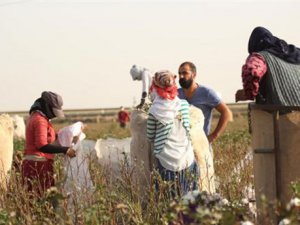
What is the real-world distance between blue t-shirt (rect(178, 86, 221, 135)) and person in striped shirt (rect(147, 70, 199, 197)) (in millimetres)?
1145

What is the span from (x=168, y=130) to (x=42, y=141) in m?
1.18

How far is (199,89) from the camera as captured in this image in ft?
30.4

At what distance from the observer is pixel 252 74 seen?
20.2 feet

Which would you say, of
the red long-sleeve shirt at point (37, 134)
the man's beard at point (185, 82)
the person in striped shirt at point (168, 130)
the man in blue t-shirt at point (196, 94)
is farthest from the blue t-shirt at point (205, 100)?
the red long-sleeve shirt at point (37, 134)

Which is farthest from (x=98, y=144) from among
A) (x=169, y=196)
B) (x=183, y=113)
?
(x=169, y=196)

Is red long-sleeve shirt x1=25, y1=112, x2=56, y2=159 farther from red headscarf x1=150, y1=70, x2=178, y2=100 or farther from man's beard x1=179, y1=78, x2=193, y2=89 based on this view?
man's beard x1=179, y1=78, x2=193, y2=89

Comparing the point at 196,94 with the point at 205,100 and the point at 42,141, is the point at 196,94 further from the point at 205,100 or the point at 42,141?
the point at 42,141

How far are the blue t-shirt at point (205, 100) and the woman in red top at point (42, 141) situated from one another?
1315 mm

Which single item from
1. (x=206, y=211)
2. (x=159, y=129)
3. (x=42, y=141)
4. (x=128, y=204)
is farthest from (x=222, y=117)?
(x=206, y=211)

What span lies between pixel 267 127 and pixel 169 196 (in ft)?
4.09

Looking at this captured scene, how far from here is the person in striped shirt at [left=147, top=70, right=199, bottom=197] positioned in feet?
26.1

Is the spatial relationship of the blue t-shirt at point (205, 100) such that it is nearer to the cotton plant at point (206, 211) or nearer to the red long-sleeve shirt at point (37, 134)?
the red long-sleeve shirt at point (37, 134)

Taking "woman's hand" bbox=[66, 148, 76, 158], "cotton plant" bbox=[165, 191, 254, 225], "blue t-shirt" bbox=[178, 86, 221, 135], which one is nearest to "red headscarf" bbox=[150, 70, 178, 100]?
"woman's hand" bbox=[66, 148, 76, 158]

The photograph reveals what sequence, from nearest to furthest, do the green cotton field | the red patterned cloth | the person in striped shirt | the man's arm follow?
the green cotton field
the red patterned cloth
the person in striped shirt
the man's arm
